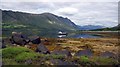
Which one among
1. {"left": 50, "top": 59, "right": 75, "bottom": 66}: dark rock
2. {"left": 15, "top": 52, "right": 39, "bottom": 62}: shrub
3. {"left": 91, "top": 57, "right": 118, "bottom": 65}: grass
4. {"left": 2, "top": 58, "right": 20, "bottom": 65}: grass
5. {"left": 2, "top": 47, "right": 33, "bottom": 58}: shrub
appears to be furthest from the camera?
{"left": 2, "top": 47, "right": 33, "bottom": 58}: shrub

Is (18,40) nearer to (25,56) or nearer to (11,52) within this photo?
(11,52)

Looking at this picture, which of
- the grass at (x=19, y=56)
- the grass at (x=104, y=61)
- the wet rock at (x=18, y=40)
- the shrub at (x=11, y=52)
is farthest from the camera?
the wet rock at (x=18, y=40)

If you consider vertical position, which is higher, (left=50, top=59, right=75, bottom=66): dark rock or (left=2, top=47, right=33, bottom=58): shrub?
(left=2, top=47, right=33, bottom=58): shrub

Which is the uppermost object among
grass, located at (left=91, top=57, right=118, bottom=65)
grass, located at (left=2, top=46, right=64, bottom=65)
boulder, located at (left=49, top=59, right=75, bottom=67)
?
grass, located at (left=2, top=46, right=64, bottom=65)

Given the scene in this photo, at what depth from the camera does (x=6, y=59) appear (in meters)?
30.5

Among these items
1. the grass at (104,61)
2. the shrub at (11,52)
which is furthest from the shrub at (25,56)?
the grass at (104,61)

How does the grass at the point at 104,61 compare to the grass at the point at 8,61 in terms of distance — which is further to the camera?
the grass at the point at 104,61

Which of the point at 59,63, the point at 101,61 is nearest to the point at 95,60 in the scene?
the point at 101,61

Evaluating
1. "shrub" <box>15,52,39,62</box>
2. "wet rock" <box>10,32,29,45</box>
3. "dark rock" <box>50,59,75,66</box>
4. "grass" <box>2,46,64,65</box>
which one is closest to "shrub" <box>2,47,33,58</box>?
"grass" <box>2,46,64,65</box>

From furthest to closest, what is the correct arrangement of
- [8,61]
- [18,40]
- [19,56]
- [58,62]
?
[18,40]
[19,56]
[8,61]
[58,62]

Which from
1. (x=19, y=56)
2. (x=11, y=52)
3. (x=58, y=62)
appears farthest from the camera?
(x=11, y=52)

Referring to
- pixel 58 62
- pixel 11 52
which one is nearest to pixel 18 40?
pixel 11 52

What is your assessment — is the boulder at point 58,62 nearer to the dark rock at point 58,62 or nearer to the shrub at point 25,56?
the dark rock at point 58,62

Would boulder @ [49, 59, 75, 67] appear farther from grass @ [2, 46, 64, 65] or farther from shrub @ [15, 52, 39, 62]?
shrub @ [15, 52, 39, 62]
